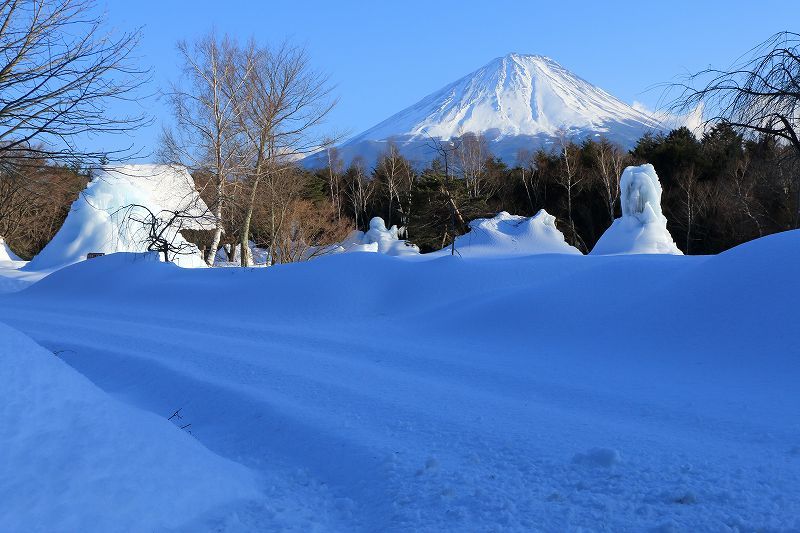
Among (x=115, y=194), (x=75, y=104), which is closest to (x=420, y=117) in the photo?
(x=115, y=194)

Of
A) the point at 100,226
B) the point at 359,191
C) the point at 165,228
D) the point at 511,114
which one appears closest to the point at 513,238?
the point at 165,228

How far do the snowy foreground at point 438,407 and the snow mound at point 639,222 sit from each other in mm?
9790

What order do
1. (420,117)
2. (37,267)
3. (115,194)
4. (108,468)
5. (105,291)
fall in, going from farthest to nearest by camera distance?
1. (420,117)
2. (115,194)
3. (37,267)
4. (105,291)
5. (108,468)

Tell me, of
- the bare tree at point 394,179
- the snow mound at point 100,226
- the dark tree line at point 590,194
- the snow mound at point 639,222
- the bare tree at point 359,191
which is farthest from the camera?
the bare tree at point 359,191

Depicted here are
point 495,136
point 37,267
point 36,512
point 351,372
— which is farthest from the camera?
point 495,136

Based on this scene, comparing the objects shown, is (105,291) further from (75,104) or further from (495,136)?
(495,136)

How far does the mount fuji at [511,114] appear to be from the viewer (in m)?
61.8

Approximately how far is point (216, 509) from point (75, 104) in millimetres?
5414

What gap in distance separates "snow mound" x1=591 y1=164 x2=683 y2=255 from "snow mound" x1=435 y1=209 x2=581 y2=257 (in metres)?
1.45

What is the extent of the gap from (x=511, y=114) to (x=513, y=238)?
5066 centimetres

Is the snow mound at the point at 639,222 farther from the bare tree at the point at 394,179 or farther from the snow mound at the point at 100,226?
the bare tree at the point at 394,179

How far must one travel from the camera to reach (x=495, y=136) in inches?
2475

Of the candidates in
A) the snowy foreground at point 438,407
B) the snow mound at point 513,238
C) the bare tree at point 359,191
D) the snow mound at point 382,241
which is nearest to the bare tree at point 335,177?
the bare tree at point 359,191

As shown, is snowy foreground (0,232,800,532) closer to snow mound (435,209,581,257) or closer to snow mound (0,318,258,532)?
snow mound (0,318,258,532)
